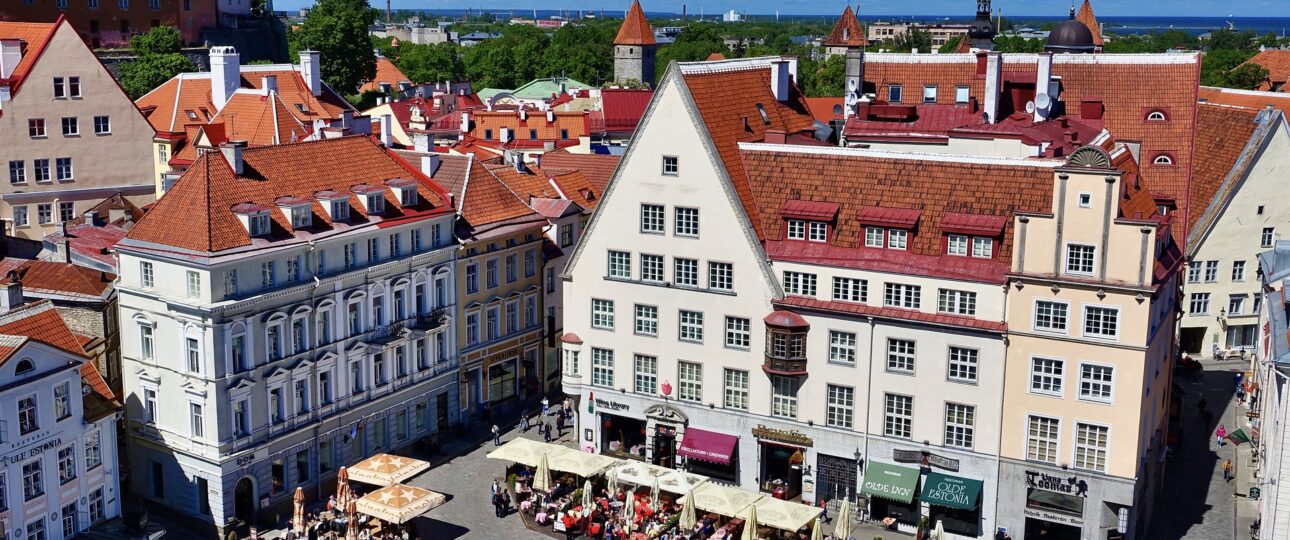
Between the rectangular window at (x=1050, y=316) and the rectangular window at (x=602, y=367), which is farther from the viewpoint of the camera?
the rectangular window at (x=602, y=367)

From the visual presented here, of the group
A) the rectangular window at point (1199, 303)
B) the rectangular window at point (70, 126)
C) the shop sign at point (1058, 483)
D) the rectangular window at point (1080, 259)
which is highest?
the rectangular window at point (70, 126)

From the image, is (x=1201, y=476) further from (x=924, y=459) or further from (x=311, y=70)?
(x=311, y=70)

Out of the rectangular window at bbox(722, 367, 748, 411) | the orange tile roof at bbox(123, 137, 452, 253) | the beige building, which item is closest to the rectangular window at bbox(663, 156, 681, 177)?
the rectangular window at bbox(722, 367, 748, 411)

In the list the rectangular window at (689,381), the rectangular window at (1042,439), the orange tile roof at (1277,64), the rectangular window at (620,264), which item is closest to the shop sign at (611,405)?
the rectangular window at (689,381)

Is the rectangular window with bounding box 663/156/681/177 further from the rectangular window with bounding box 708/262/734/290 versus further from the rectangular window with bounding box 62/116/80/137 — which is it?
the rectangular window with bounding box 62/116/80/137

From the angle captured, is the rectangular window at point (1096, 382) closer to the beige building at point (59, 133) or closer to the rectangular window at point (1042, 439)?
the rectangular window at point (1042, 439)

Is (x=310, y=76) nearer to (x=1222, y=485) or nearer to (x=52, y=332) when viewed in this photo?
(x=52, y=332)

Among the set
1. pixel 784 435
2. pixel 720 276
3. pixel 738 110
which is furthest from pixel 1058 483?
pixel 738 110
